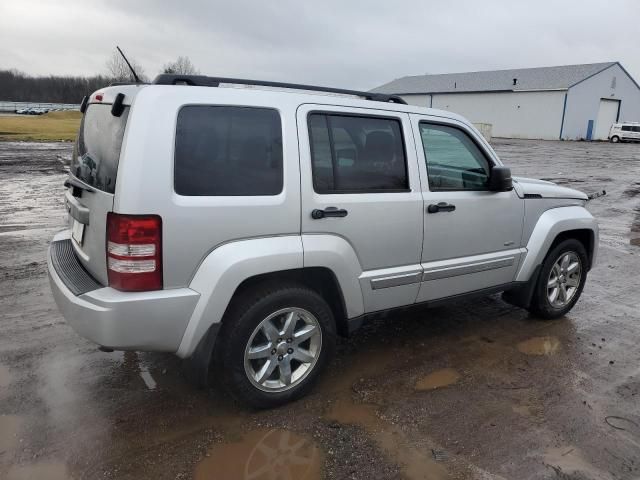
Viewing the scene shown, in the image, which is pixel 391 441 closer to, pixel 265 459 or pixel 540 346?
pixel 265 459

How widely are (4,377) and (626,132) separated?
179 ft

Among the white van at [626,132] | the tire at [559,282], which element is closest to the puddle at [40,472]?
the tire at [559,282]

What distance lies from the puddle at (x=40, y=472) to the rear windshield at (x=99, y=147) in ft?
4.99

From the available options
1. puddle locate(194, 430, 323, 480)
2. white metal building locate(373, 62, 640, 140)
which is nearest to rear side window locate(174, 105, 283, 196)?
puddle locate(194, 430, 323, 480)

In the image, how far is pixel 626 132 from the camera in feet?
155

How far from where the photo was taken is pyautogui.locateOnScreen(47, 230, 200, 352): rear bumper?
270 centimetres

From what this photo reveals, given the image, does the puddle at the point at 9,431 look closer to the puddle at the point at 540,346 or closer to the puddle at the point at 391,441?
the puddle at the point at 391,441

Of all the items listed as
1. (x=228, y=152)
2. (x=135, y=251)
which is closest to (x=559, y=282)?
(x=228, y=152)

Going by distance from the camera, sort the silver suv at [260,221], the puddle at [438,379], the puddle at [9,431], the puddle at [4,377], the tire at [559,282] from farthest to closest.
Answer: the tire at [559,282]
the puddle at [438,379]
the puddle at [4,377]
the puddle at [9,431]
the silver suv at [260,221]

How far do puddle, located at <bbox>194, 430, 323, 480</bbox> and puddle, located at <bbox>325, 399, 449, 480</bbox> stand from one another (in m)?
0.37

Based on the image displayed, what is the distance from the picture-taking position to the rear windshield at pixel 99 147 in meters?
2.83

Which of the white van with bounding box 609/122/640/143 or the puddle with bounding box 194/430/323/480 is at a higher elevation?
the white van with bounding box 609/122/640/143

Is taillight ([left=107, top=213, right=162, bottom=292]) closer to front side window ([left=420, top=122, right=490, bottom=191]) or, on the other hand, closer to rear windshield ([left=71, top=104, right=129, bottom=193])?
rear windshield ([left=71, top=104, right=129, bottom=193])

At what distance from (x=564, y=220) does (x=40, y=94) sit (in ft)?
340
